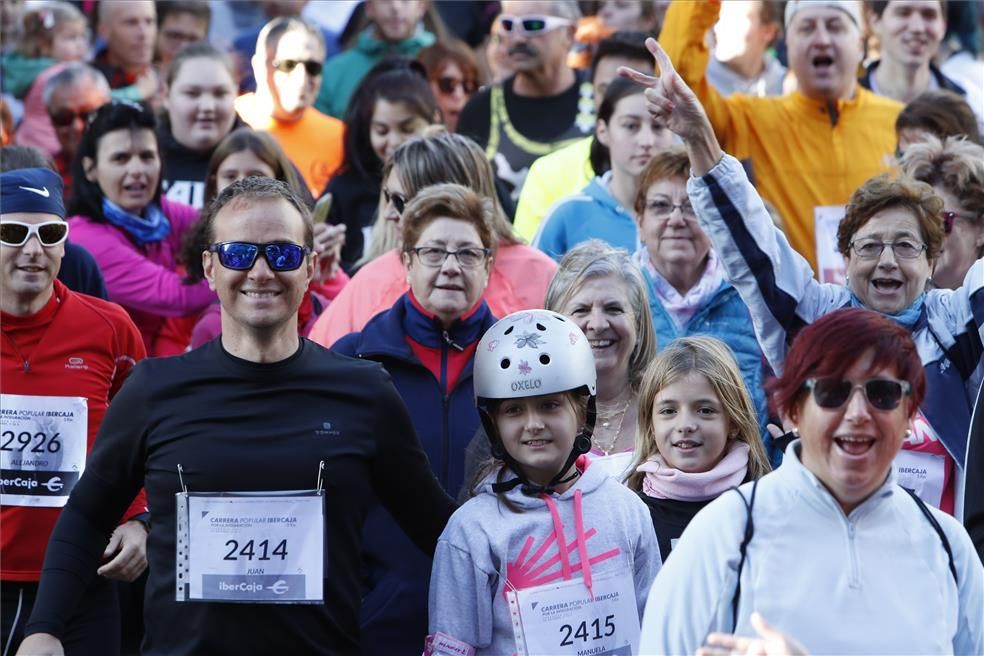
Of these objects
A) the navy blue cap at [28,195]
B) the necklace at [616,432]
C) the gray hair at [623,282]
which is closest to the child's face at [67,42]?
the navy blue cap at [28,195]

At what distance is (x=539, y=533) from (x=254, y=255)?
122cm

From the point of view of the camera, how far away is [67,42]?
11195 millimetres

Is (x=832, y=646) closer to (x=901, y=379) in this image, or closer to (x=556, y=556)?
(x=901, y=379)

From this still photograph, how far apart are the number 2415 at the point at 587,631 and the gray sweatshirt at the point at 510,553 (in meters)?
0.14

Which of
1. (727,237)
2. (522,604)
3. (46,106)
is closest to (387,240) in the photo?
(727,237)

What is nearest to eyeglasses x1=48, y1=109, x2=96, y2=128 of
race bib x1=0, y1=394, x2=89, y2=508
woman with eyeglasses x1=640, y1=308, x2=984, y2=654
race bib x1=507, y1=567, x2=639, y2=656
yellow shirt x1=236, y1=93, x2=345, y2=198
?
yellow shirt x1=236, y1=93, x2=345, y2=198

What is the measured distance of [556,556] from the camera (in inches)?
196

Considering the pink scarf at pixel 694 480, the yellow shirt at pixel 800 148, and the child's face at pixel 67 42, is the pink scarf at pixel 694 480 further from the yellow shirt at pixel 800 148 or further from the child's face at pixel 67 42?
the child's face at pixel 67 42

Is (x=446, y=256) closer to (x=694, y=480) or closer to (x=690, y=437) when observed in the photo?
(x=690, y=437)

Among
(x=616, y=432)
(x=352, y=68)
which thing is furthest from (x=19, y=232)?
(x=352, y=68)

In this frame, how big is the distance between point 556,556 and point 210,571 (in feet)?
3.48

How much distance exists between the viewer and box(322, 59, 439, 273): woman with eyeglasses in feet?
28.0

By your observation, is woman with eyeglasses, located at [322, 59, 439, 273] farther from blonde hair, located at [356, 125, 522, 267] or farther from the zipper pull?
the zipper pull

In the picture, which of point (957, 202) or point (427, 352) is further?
point (957, 202)
